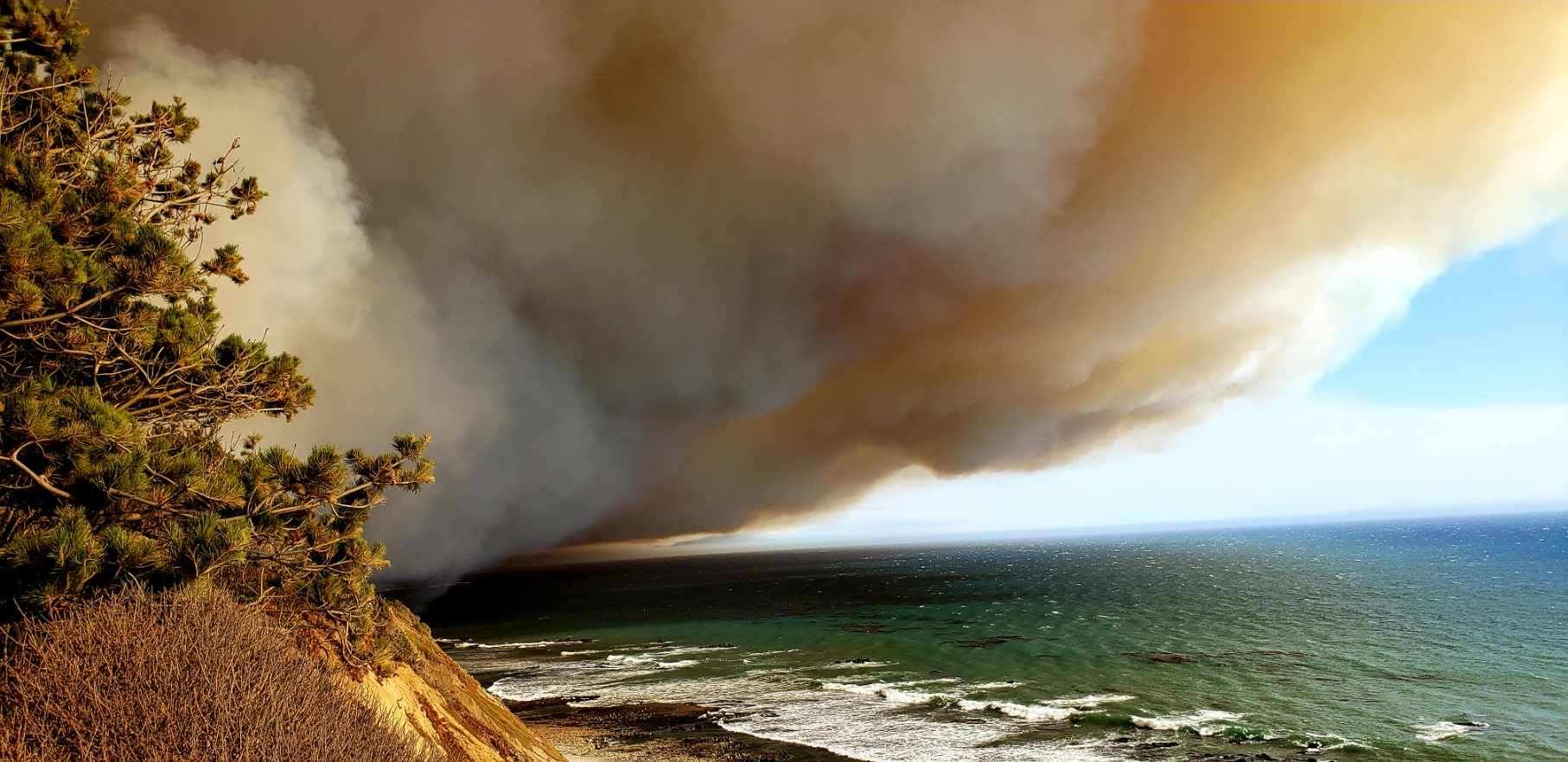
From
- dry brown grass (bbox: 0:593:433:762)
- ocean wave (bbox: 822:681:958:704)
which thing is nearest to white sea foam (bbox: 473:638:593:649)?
ocean wave (bbox: 822:681:958:704)

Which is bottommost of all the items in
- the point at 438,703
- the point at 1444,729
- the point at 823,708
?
the point at 1444,729

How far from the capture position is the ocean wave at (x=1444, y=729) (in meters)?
31.4

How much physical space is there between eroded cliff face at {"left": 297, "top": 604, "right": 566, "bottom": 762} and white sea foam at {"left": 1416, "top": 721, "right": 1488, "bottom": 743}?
37.9m

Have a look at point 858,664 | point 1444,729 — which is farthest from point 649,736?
point 1444,729

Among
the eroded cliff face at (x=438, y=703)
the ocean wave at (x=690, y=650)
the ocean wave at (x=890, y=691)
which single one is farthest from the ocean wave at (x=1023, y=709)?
the ocean wave at (x=690, y=650)

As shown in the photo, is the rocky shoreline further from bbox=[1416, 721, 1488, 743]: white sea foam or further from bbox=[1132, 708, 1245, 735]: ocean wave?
bbox=[1416, 721, 1488, 743]: white sea foam

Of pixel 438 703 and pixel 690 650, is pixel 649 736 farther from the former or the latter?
pixel 690 650

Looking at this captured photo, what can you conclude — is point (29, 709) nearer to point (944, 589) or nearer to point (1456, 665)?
point (1456, 665)

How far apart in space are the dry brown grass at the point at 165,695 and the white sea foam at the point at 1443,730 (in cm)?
A: 4257

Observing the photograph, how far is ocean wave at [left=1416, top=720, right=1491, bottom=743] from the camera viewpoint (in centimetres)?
3142

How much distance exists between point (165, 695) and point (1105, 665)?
54526 mm

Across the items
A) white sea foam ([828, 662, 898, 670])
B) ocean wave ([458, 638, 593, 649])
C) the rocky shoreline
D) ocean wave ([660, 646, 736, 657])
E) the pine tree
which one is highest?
the pine tree

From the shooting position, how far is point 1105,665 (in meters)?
49.7

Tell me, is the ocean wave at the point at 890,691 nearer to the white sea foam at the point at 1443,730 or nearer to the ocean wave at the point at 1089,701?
the ocean wave at the point at 1089,701
